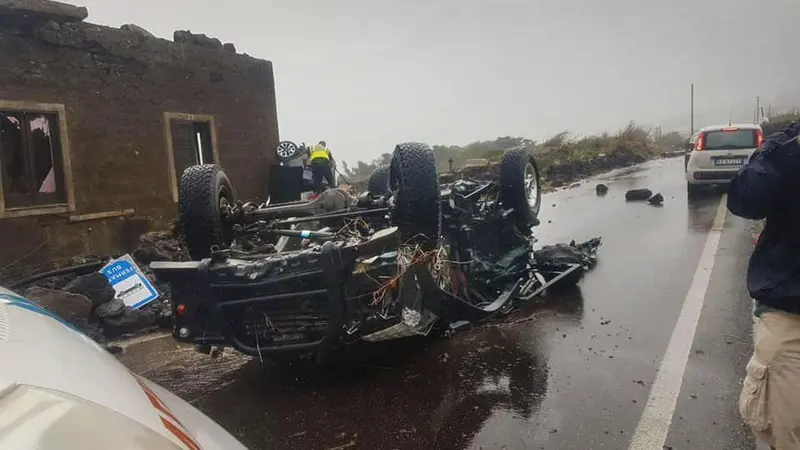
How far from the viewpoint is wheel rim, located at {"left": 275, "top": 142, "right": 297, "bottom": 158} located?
12234 mm

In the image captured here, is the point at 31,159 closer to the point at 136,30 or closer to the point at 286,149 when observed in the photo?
the point at 136,30

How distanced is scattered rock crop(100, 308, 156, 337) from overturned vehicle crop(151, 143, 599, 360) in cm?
201

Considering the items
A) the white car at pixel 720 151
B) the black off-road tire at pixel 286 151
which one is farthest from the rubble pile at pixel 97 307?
the white car at pixel 720 151

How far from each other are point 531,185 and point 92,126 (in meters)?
6.33

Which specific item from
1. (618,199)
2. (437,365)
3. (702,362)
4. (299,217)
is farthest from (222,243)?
(618,199)

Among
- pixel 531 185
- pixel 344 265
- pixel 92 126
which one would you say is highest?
pixel 92 126

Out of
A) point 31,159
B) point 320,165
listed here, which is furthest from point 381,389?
point 320,165

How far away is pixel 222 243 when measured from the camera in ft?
15.5

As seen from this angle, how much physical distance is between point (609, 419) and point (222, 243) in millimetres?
3126

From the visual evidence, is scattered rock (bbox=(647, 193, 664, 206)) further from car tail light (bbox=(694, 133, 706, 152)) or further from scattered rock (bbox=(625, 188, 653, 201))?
car tail light (bbox=(694, 133, 706, 152))

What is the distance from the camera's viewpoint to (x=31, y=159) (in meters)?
7.99

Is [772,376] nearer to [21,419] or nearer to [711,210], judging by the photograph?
[21,419]

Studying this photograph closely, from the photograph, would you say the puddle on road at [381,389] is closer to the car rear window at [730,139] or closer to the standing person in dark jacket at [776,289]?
the standing person in dark jacket at [776,289]

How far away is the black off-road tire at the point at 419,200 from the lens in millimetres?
4266
